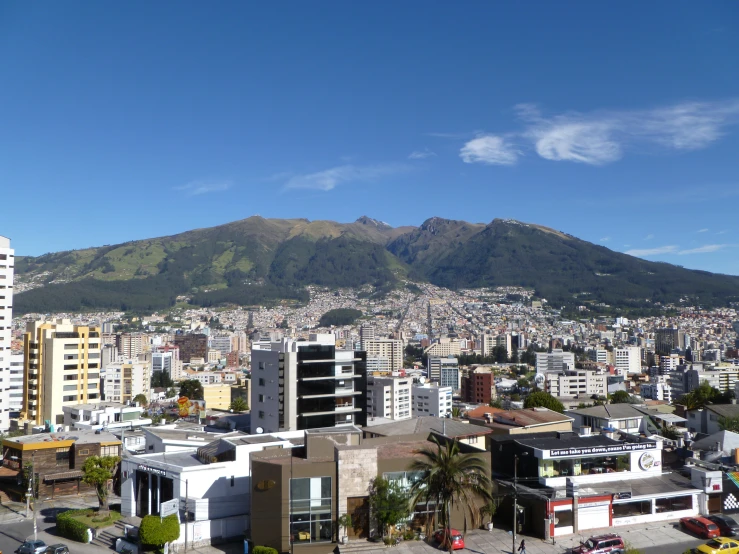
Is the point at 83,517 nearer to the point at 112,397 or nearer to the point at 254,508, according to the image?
the point at 254,508

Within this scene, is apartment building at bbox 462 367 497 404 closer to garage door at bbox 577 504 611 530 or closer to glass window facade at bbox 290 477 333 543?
garage door at bbox 577 504 611 530

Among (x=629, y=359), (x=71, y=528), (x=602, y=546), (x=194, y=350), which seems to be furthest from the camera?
(x=194, y=350)

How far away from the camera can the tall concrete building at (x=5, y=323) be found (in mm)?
58812

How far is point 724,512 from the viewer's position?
27406 millimetres

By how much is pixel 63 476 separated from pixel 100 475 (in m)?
6.23

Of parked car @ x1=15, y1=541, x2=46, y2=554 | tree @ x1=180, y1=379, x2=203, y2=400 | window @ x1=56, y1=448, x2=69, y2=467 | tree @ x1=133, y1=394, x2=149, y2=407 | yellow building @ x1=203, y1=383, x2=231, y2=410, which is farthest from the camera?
tree @ x1=180, y1=379, x2=203, y2=400

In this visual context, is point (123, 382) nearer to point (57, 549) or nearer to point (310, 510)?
point (57, 549)

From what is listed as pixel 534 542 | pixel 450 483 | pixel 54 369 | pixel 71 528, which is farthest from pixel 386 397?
pixel 450 483

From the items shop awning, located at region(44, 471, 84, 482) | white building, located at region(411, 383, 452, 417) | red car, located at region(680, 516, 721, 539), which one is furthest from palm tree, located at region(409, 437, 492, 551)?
white building, located at region(411, 383, 452, 417)

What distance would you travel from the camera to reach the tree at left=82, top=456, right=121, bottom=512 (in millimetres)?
28781

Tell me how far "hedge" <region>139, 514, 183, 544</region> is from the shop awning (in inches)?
502

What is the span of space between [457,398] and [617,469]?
91.3 meters

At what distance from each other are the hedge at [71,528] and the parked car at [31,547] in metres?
1.97

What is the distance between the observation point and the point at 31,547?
23.3 metres
